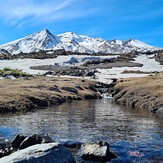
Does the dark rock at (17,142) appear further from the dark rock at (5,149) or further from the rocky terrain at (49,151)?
the dark rock at (5,149)

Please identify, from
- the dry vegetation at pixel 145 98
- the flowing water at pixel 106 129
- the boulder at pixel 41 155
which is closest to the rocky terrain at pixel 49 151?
the boulder at pixel 41 155

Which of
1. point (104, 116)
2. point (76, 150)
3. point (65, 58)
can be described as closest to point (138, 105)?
point (104, 116)

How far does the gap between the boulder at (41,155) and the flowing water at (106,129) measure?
4626 millimetres

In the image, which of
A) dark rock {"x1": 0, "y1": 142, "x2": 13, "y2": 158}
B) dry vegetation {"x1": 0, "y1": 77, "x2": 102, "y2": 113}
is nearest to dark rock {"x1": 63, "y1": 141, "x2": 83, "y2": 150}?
dark rock {"x1": 0, "y1": 142, "x2": 13, "y2": 158}

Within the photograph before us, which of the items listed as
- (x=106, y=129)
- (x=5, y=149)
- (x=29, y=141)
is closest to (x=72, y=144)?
(x=29, y=141)

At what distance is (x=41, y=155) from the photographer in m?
19.9

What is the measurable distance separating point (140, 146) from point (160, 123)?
43.9ft

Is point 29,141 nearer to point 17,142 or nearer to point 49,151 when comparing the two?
point 17,142

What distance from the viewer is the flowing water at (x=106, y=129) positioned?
2786cm

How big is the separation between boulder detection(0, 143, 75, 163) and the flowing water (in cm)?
463

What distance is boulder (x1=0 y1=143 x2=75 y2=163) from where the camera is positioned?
61.9 ft

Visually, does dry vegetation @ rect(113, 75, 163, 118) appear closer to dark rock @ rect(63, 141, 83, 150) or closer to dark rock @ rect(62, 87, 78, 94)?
dark rock @ rect(62, 87, 78, 94)

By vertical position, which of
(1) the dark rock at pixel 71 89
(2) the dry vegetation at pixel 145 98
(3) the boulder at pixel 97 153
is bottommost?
(3) the boulder at pixel 97 153

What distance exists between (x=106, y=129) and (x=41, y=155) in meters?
18.4
